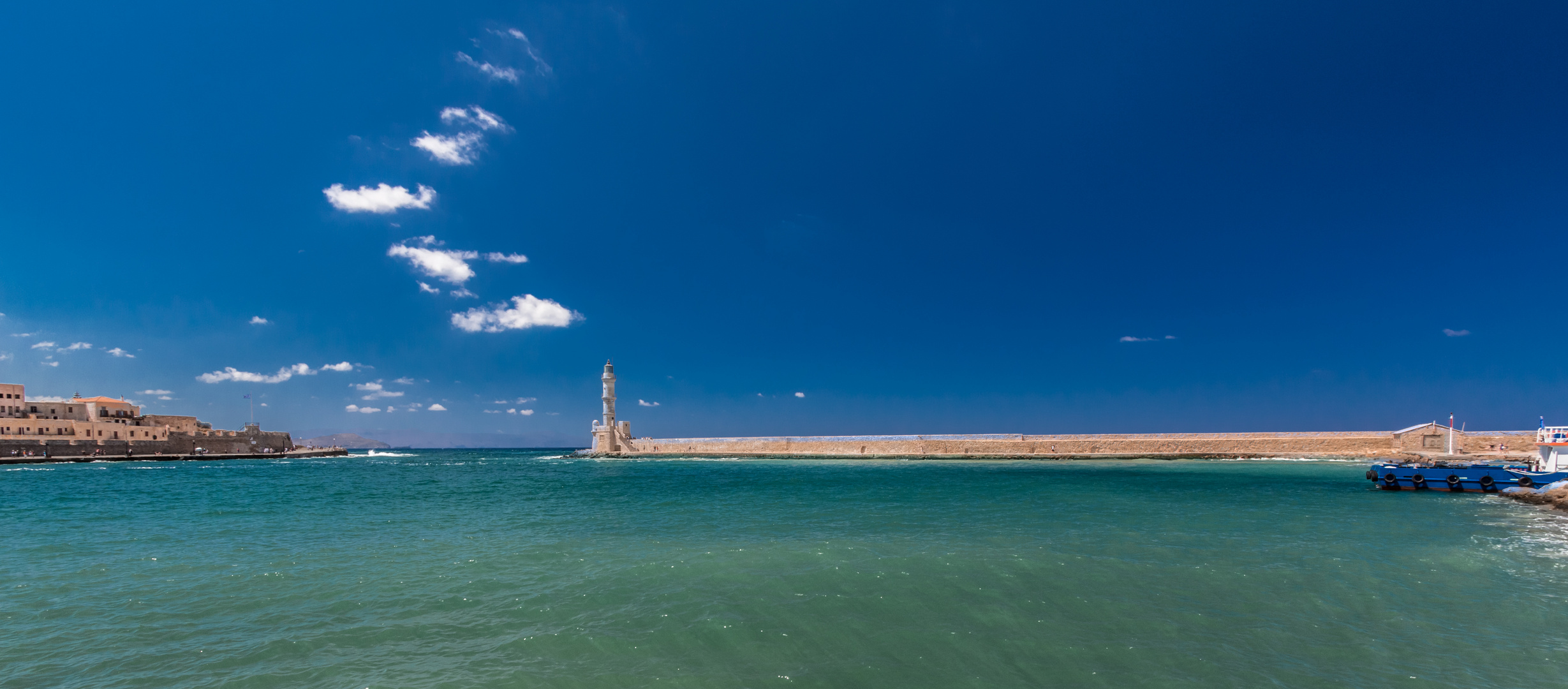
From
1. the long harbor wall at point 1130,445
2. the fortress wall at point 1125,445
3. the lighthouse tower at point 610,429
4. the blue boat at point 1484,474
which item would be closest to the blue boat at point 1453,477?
the blue boat at point 1484,474

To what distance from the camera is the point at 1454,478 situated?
23.3 m

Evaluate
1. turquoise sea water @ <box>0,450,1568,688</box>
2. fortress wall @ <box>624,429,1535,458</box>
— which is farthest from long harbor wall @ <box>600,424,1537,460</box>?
turquoise sea water @ <box>0,450,1568,688</box>

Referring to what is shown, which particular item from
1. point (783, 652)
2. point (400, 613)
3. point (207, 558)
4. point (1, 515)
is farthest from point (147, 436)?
point (783, 652)

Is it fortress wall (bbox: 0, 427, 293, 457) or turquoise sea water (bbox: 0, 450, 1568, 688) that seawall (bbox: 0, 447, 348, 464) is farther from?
turquoise sea water (bbox: 0, 450, 1568, 688)

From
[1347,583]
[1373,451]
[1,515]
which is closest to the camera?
[1347,583]

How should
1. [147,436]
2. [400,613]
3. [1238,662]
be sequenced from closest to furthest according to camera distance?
1. [1238,662]
2. [400,613]
3. [147,436]

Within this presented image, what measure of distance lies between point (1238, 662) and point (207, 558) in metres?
15.2

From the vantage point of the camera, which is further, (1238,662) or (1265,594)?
(1265,594)

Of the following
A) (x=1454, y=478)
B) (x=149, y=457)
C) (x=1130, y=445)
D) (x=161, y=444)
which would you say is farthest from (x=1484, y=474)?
(x=161, y=444)

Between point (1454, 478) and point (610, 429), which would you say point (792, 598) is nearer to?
point (1454, 478)

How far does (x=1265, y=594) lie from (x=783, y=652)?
6.62 metres

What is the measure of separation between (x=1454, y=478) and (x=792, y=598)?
28871mm

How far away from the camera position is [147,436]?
6625 cm

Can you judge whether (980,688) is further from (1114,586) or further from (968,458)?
(968,458)
